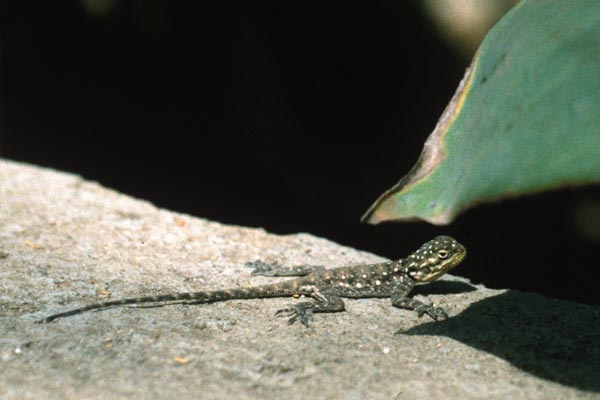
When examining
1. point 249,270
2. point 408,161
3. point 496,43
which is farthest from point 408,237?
point 496,43

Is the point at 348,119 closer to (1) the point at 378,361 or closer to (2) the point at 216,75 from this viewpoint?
(2) the point at 216,75

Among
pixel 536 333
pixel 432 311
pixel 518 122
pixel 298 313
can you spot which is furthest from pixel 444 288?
pixel 518 122

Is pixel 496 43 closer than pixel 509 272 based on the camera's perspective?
Yes

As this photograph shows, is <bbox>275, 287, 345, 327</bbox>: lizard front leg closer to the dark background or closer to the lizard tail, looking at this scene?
the lizard tail

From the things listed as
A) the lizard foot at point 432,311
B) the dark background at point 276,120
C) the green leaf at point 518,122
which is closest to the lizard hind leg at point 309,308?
the lizard foot at point 432,311

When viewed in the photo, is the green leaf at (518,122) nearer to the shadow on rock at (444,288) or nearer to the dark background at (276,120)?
the dark background at (276,120)
